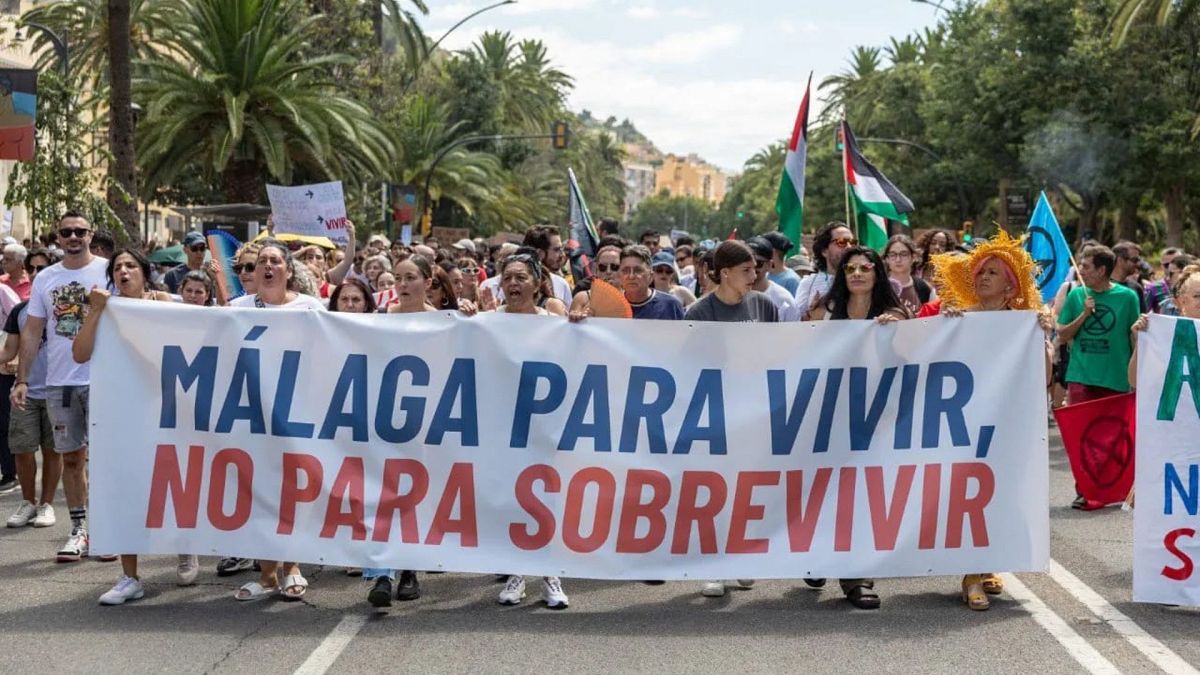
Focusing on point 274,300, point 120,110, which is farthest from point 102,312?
point 120,110

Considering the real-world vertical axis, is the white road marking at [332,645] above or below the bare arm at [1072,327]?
below

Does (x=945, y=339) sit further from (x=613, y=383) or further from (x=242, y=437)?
(x=242, y=437)

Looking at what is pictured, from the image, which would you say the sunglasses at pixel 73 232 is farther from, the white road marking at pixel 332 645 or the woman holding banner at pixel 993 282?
the woman holding banner at pixel 993 282

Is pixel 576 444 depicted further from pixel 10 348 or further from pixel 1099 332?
pixel 1099 332

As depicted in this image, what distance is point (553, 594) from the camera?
7.33 metres

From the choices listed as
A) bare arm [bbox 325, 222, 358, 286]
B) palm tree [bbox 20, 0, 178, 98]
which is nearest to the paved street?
bare arm [bbox 325, 222, 358, 286]

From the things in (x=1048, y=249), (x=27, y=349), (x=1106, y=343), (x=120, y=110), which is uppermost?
(x=120, y=110)

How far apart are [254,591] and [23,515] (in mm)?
2871

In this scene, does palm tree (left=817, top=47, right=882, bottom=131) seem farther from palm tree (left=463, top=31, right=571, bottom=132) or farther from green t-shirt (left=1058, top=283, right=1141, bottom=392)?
green t-shirt (left=1058, top=283, right=1141, bottom=392)

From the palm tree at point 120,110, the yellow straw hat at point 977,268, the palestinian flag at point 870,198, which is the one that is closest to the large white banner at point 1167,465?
the yellow straw hat at point 977,268

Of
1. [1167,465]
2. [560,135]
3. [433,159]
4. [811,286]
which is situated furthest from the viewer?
[433,159]

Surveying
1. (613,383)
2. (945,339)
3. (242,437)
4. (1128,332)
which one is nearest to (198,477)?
(242,437)

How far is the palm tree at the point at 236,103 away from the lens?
2688 centimetres

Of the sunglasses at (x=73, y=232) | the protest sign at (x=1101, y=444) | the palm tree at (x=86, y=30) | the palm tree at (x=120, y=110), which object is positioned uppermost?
the palm tree at (x=86, y=30)
